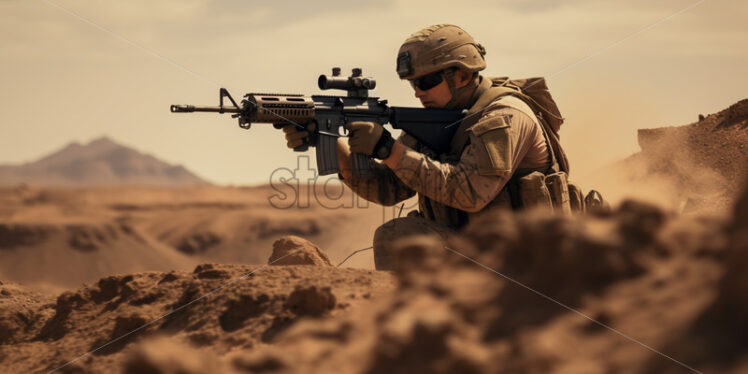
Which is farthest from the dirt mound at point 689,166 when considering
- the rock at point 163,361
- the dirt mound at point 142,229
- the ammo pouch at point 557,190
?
the dirt mound at point 142,229

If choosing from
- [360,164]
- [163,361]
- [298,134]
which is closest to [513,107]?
[360,164]

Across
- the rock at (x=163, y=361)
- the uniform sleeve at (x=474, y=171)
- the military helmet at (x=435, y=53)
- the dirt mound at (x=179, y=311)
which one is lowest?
the dirt mound at (x=179, y=311)

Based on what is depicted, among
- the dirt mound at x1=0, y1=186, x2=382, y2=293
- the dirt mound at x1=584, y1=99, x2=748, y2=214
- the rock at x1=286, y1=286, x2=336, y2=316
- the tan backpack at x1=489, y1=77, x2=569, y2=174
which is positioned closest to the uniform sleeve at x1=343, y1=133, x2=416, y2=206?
the tan backpack at x1=489, y1=77, x2=569, y2=174

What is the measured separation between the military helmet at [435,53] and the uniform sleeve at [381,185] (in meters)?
0.76

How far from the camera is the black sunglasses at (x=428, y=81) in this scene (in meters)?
6.49

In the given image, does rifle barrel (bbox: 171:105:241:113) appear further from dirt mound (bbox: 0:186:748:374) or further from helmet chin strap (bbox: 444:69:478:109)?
dirt mound (bbox: 0:186:748:374)

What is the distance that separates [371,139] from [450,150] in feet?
2.72

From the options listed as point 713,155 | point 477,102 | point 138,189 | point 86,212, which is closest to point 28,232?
point 86,212

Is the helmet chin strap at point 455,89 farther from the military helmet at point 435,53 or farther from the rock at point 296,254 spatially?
the rock at point 296,254

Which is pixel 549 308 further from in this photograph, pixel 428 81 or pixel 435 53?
pixel 428 81

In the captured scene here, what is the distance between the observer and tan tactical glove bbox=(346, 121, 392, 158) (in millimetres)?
5953

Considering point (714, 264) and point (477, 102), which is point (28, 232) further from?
point (714, 264)

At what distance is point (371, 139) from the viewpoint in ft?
19.5

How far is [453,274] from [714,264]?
0.94 meters
